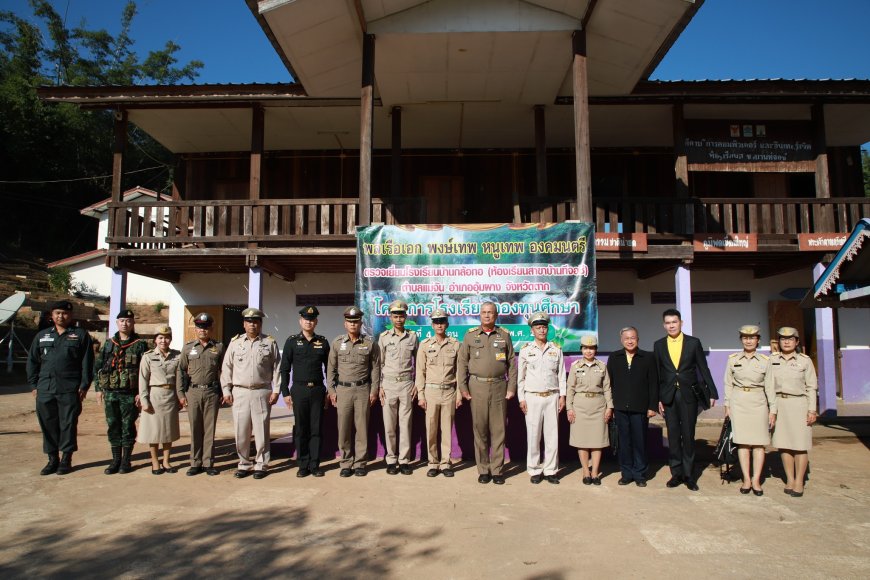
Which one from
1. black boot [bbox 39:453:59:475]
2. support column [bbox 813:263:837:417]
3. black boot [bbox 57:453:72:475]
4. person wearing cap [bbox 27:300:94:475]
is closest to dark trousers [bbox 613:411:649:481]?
person wearing cap [bbox 27:300:94:475]

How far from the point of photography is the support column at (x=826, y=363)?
10125 millimetres

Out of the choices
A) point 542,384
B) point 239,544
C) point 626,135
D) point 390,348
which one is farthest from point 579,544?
point 626,135

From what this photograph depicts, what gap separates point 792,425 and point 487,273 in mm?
3969

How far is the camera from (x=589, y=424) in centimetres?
571

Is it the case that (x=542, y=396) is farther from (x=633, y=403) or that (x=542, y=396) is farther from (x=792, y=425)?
(x=792, y=425)

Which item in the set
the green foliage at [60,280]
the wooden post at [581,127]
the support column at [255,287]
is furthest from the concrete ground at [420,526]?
the green foliage at [60,280]

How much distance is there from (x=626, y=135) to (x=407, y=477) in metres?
9.45

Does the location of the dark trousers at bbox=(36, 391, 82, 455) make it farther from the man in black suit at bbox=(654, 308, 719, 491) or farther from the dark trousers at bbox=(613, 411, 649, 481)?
the man in black suit at bbox=(654, 308, 719, 491)

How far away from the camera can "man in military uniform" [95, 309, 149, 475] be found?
610 centimetres

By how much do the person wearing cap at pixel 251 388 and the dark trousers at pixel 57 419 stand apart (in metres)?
1.67

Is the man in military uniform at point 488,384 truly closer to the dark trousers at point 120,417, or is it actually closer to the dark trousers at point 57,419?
the dark trousers at point 120,417

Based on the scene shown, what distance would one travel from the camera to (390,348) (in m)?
6.14

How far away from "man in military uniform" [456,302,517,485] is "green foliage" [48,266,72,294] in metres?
23.9

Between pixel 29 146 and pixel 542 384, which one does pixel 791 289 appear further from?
pixel 29 146
